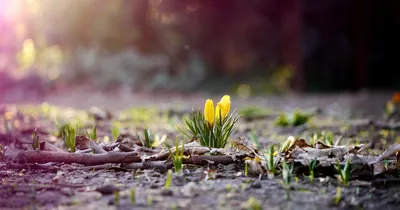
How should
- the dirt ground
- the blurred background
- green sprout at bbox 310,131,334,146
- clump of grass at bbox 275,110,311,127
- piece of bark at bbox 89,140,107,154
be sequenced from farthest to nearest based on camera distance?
the blurred background, clump of grass at bbox 275,110,311,127, green sprout at bbox 310,131,334,146, piece of bark at bbox 89,140,107,154, the dirt ground

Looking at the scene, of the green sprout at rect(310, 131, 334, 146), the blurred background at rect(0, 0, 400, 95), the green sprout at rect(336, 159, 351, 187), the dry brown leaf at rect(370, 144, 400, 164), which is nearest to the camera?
the green sprout at rect(336, 159, 351, 187)

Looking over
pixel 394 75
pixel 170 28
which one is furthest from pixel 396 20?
pixel 170 28

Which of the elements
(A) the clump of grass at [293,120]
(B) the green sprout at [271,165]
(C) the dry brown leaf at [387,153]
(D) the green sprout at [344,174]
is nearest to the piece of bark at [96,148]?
(B) the green sprout at [271,165]

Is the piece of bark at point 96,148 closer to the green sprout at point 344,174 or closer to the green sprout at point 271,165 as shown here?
the green sprout at point 271,165

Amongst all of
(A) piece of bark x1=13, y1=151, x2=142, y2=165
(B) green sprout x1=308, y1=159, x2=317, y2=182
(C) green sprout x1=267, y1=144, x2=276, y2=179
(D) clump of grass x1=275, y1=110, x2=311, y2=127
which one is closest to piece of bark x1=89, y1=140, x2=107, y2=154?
(A) piece of bark x1=13, y1=151, x2=142, y2=165

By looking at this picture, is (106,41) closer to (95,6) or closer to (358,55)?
(95,6)

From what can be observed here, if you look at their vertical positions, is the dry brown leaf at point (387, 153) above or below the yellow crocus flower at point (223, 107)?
below

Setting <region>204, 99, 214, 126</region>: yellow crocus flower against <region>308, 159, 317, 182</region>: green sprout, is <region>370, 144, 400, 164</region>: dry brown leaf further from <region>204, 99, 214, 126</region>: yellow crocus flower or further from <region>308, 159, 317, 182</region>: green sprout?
<region>204, 99, 214, 126</region>: yellow crocus flower
